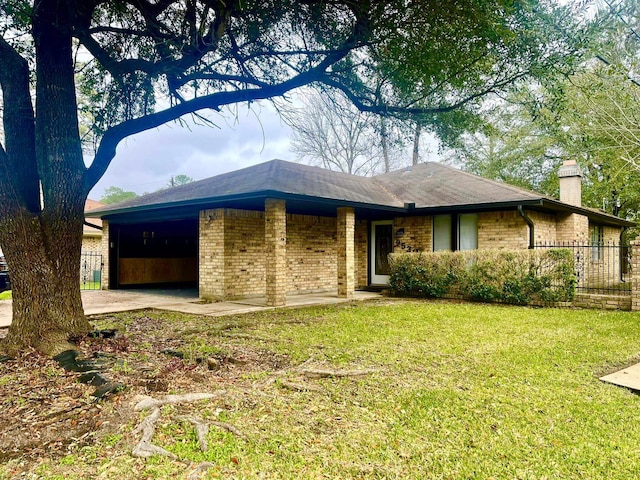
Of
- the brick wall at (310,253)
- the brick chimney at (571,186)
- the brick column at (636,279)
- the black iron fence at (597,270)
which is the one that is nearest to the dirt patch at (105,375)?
the brick wall at (310,253)

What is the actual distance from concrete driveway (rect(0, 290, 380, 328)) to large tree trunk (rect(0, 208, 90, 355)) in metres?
2.95

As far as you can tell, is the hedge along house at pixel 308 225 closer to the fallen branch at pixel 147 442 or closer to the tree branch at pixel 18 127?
the tree branch at pixel 18 127

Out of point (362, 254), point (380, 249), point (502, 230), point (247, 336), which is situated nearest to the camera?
point (247, 336)

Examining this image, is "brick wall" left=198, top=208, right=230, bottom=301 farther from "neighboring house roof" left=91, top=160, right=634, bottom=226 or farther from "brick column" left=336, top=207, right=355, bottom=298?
"brick column" left=336, top=207, right=355, bottom=298

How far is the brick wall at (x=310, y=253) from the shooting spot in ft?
42.3

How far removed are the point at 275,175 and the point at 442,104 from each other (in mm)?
4819

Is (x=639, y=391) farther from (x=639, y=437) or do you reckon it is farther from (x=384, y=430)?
(x=384, y=430)

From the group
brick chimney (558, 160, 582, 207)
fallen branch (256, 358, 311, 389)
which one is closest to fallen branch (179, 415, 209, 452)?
fallen branch (256, 358, 311, 389)

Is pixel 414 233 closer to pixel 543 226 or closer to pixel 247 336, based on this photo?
pixel 543 226

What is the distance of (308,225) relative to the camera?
43.9ft

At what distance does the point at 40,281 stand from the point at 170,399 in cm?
268

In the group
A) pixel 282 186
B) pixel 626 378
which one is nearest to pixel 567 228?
pixel 282 186

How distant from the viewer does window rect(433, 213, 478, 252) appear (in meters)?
12.4

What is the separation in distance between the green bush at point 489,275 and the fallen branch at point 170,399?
27.6 feet
